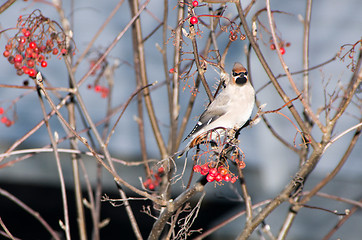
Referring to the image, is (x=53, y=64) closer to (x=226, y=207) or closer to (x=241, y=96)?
(x=226, y=207)

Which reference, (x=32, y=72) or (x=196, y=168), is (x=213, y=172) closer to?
(x=196, y=168)

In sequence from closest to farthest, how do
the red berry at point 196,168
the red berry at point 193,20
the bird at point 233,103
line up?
the red berry at point 193,20
the red berry at point 196,168
the bird at point 233,103

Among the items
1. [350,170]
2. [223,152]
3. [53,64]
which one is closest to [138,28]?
[223,152]

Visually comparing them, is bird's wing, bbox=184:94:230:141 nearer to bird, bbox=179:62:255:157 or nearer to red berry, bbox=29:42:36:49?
bird, bbox=179:62:255:157

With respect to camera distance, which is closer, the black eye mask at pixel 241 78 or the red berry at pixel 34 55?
the red berry at pixel 34 55

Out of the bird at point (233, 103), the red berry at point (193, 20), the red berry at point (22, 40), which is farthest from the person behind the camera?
the bird at point (233, 103)

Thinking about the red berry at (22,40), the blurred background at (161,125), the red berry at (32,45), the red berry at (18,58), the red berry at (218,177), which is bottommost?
the red berry at (218,177)

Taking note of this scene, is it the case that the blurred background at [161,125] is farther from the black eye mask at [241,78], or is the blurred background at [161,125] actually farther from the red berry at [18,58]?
the red berry at [18,58]

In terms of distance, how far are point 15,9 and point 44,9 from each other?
0.29 m

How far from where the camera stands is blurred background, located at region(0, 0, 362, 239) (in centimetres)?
480

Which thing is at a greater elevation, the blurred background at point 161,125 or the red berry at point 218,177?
the blurred background at point 161,125

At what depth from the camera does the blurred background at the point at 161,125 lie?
4797 millimetres

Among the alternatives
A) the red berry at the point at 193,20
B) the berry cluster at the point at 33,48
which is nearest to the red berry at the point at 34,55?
the berry cluster at the point at 33,48

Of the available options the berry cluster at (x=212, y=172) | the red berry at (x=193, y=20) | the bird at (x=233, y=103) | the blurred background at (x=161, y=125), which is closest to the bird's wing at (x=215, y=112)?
the bird at (x=233, y=103)
